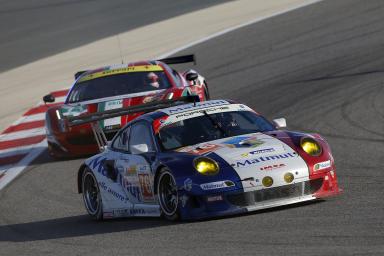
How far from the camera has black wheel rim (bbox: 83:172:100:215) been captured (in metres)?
10.5

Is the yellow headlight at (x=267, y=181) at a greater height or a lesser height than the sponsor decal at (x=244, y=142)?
lesser

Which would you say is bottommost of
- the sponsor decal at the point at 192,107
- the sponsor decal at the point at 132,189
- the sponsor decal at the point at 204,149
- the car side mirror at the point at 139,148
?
the sponsor decal at the point at 132,189

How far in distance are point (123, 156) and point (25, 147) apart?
6041mm

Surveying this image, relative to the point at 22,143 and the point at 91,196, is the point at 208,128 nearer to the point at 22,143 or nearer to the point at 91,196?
the point at 91,196

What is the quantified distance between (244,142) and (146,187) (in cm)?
100

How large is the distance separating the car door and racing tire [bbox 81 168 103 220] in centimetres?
48

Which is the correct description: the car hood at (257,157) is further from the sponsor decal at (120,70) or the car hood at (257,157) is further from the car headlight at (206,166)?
the sponsor decal at (120,70)

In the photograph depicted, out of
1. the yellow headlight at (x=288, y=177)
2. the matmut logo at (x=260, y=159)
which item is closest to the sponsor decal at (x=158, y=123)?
the matmut logo at (x=260, y=159)

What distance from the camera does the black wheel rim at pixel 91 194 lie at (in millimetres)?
10453

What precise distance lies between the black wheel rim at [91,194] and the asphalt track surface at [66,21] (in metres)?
12.1

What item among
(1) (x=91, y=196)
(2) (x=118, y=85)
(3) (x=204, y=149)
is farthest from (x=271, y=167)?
(2) (x=118, y=85)

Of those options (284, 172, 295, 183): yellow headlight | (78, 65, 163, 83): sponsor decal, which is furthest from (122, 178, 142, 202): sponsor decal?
(78, 65, 163, 83): sponsor decal

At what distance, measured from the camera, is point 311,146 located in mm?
9055

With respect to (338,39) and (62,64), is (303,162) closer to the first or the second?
(338,39)
